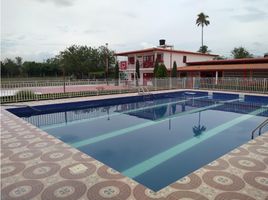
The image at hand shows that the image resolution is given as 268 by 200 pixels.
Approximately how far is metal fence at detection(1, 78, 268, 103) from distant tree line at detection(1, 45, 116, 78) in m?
14.5

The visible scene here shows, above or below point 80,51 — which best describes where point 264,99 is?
below

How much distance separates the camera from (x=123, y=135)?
6738 mm

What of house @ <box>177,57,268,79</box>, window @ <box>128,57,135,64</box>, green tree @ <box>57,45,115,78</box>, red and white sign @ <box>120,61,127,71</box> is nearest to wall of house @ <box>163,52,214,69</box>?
house @ <box>177,57,268,79</box>

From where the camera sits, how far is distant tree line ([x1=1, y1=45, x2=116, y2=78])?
3606 cm

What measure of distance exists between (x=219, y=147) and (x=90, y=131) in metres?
4.23

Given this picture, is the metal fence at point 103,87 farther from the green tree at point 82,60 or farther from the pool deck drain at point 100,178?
the green tree at point 82,60

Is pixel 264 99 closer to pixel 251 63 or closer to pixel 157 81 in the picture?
pixel 157 81

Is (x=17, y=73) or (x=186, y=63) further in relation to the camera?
(x=17, y=73)

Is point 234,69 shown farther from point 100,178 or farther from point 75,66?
point 75,66

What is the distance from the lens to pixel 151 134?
6840 millimetres

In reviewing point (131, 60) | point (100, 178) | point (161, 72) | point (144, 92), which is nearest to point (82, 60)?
point (131, 60)

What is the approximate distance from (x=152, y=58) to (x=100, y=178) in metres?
23.2

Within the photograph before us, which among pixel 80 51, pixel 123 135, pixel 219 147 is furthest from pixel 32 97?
pixel 80 51

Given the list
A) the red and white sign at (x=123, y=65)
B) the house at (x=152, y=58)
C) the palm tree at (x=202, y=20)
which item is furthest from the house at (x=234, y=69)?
the palm tree at (x=202, y=20)
